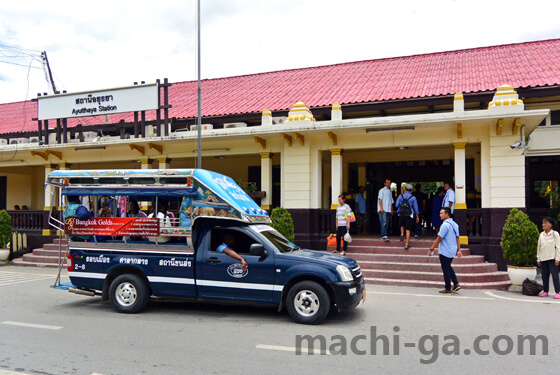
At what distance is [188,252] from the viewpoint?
25.2 feet

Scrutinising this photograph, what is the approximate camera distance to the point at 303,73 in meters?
20.3

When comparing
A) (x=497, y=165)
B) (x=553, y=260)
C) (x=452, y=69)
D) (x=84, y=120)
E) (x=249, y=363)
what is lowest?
(x=249, y=363)

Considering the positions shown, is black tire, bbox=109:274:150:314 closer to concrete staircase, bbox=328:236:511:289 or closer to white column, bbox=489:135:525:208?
concrete staircase, bbox=328:236:511:289

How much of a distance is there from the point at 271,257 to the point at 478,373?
3.45m

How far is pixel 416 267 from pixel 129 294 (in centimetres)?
708

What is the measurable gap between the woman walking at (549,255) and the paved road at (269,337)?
58cm

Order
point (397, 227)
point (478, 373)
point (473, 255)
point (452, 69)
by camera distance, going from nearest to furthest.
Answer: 1. point (478, 373)
2. point (473, 255)
3. point (397, 227)
4. point (452, 69)

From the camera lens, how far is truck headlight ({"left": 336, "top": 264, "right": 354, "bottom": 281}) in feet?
22.9

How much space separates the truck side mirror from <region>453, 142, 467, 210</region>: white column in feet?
23.5

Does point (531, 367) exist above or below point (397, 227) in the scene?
below

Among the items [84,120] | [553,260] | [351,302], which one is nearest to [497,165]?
[553,260]

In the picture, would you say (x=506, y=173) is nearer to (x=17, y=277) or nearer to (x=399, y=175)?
(x=399, y=175)

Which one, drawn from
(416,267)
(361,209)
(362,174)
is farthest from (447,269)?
(362,174)

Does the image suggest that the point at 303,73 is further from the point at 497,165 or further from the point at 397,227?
the point at 497,165
